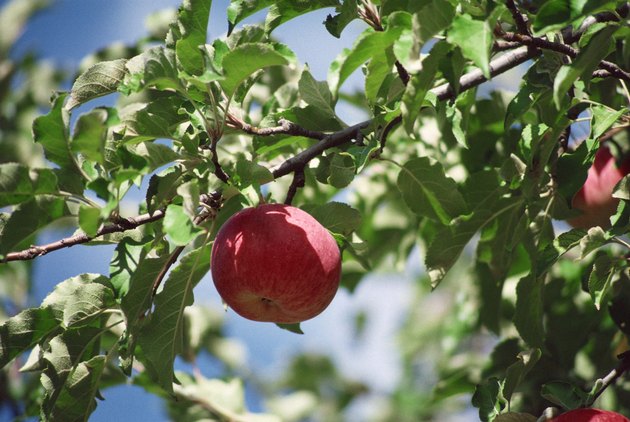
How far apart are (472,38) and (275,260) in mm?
586

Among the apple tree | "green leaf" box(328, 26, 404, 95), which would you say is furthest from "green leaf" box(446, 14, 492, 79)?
"green leaf" box(328, 26, 404, 95)

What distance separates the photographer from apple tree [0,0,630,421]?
53.9 inches

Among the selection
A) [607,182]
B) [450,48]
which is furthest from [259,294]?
[607,182]

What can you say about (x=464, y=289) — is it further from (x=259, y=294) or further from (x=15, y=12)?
(x=15, y=12)

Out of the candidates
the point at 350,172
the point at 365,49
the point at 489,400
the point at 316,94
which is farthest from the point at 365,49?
the point at 489,400

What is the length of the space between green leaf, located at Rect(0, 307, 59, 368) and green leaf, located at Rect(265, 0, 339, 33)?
Answer: 0.75m

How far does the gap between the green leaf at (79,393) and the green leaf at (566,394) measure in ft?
3.01

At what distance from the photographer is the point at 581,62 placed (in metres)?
1.31

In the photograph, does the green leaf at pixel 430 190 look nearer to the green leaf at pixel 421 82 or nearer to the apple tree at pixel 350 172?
the apple tree at pixel 350 172

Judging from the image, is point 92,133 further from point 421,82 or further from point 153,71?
point 421,82

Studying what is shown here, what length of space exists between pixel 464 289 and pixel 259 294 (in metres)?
1.11

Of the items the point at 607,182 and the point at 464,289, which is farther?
the point at 464,289

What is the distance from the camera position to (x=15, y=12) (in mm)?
4027

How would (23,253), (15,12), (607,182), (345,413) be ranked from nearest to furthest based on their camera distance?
(23,253)
(607,182)
(345,413)
(15,12)
